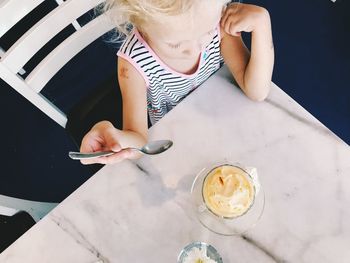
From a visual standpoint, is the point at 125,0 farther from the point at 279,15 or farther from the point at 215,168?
the point at 279,15

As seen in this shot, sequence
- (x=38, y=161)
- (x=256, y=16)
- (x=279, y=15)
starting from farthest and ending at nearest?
(x=279, y=15), (x=38, y=161), (x=256, y=16)

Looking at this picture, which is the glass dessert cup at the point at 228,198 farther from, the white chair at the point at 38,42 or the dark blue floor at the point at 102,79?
the dark blue floor at the point at 102,79

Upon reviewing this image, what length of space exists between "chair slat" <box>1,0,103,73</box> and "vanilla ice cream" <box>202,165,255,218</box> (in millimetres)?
506

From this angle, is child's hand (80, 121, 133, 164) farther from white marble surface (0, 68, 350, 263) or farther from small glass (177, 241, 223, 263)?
small glass (177, 241, 223, 263)

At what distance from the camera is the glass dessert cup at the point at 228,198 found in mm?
836

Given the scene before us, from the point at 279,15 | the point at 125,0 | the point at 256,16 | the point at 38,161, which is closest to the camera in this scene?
the point at 125,0

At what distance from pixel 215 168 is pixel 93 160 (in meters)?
0.25

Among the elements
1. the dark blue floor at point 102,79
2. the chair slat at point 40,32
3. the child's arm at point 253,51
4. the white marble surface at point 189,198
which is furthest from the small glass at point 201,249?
the dark blue floor at point 102,79

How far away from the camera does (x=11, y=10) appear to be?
1.00 metres

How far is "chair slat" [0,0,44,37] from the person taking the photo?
3.22ft

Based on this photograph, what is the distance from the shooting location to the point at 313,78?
5.52 feet

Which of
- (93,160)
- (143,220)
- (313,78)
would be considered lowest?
(313,78)

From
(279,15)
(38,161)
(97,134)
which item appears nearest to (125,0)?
(97,134)

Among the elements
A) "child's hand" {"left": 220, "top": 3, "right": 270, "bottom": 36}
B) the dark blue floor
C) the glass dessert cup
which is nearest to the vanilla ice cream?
the glass dessert cup
